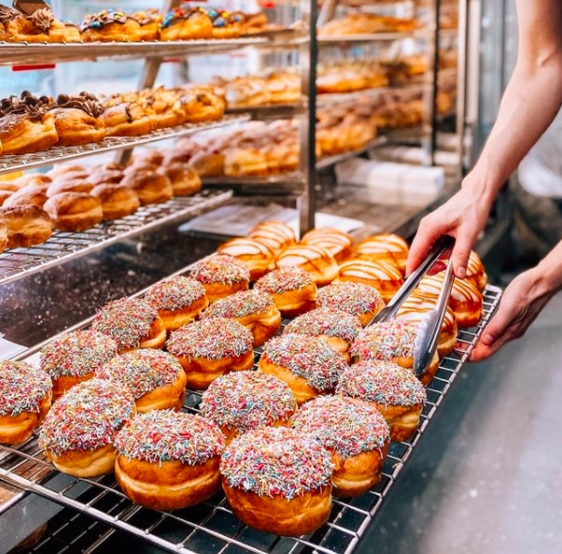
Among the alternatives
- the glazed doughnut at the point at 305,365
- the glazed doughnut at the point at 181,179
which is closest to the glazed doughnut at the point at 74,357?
the glazed doughnut at the point at 305,365

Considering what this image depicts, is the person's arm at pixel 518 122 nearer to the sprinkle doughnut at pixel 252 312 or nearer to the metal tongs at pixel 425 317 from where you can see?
the metal tongs at pixel 425 317

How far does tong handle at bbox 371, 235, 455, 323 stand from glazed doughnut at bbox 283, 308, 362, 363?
0.08 m

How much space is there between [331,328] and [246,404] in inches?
20.3

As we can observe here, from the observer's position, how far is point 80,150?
7.58 ft

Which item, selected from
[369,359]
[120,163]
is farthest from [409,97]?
[369,359]

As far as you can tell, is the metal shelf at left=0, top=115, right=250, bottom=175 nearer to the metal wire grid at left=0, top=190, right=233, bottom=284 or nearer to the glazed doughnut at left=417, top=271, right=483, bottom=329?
the metal wire grid at left=0, top=190, right=233, bottom=284

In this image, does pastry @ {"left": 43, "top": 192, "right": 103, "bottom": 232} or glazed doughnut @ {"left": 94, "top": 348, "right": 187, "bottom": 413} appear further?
pastry @ {"left": 43, "top": 192, "right": 103, "bottom": 232}

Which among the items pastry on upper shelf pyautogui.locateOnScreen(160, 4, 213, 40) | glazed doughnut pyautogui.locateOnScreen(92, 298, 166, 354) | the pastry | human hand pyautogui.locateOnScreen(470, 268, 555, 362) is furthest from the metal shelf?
human hand pyautogui.locateOnScreen(470, 268, 555, 362)

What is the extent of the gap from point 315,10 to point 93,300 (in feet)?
5.38

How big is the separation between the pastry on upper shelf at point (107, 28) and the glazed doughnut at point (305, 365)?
1259 mm

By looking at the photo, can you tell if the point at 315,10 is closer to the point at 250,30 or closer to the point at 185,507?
the point at 250,30

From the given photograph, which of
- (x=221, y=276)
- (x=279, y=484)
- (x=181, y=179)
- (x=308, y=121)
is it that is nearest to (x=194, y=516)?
(x=279, y=484)

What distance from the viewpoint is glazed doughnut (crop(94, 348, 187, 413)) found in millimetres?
1883

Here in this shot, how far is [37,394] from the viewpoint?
1.80 metres
